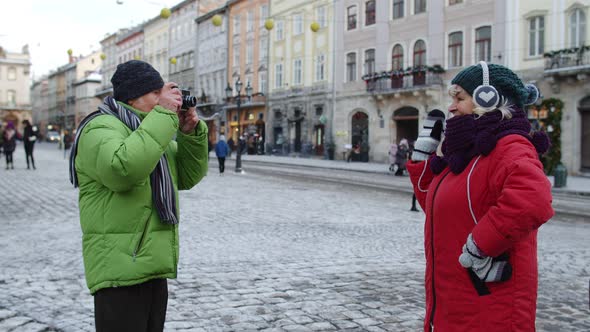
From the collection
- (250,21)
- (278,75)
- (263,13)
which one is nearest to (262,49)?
(263,13)

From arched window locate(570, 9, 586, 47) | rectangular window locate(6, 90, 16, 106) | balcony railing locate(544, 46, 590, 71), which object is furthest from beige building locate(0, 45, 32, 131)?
arched window locate(570, 9, 586, 47)

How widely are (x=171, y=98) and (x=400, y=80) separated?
100ft

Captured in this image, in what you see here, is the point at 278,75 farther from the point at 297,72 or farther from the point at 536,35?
the point at 536,35

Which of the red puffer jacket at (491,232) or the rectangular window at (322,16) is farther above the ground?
the rectangular window at (322,16)

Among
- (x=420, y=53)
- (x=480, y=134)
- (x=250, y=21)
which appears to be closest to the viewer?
(x=480, y=134)

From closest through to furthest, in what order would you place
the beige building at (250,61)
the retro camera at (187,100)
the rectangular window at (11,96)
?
the retro camera at (187,100)
the beige building at (250,61)
the rectangular window at (11,96)

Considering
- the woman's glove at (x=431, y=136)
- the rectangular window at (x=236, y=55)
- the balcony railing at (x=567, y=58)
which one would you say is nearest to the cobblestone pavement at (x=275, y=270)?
the woman's glove at (x=431, y=136)

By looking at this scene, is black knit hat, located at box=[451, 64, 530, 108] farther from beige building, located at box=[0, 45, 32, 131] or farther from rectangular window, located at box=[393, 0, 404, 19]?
beige building, located at box=[0, 45, 32, 131]

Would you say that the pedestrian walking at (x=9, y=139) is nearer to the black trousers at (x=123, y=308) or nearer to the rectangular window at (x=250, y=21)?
the black trousers at (x=123, y=308)

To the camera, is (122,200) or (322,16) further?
(322,16)

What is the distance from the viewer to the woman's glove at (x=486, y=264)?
231 cm

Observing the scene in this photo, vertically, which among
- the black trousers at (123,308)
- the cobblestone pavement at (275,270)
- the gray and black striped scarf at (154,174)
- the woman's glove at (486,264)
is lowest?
the cobblestone pavement at (275,270)

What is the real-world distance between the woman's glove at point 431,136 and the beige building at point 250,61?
4284 cm

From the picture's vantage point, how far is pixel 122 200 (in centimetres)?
252
